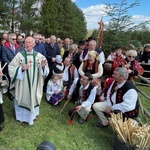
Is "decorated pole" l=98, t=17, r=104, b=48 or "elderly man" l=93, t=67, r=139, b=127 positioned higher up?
"decorated pole" l=98, t=17, r=104, b=48

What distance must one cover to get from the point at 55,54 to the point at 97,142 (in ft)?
10.5

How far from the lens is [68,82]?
5832 mm

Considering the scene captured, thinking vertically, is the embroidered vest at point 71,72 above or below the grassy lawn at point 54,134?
above

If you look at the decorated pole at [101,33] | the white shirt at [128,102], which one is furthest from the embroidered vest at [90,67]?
the decorated pole at [101,33]

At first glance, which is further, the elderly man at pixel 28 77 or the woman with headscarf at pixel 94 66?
the woman with headscarf at pixel 94 66

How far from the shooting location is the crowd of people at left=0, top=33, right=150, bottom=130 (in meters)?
4.04

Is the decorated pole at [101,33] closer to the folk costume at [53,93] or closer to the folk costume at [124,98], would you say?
the folk costume at [53,93]

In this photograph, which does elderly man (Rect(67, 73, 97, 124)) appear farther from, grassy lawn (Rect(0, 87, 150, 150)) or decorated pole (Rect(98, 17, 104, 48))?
decorated pole (Rect(98, 17, 104, 48))

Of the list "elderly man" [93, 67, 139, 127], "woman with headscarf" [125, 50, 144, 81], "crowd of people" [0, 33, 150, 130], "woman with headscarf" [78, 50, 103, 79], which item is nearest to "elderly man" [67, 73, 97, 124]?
"crowd of people" [0, 33, 150, 130]

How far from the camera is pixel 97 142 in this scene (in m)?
4.08

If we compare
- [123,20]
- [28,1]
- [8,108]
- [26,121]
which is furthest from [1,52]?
[28,1]

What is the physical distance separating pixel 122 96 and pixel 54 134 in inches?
62.0

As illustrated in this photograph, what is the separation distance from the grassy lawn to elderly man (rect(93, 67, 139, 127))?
62 centimetres

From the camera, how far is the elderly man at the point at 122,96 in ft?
13.1
